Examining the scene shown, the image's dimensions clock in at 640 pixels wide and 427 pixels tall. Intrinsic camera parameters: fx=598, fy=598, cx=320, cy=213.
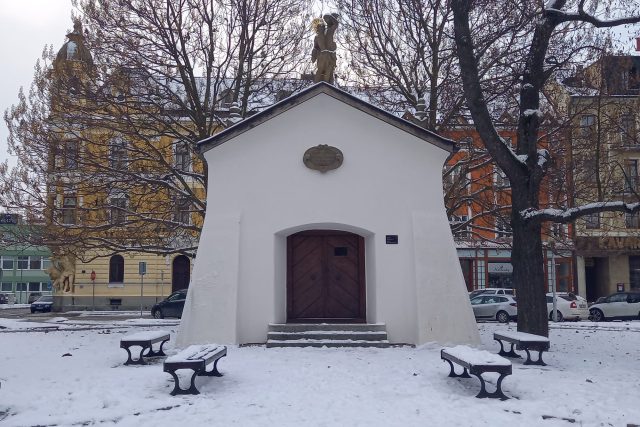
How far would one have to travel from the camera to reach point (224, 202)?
13336 mm

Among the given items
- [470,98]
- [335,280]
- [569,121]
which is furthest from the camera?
[569,121]

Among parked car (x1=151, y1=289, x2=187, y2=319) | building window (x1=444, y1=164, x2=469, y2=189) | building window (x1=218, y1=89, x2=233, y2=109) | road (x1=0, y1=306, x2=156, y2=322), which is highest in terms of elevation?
building window (x1=218, y1=89, x2=233, y2=109)

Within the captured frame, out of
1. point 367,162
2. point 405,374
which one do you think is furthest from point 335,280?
point 405,374

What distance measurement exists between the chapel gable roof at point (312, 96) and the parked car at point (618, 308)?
17.1 meters

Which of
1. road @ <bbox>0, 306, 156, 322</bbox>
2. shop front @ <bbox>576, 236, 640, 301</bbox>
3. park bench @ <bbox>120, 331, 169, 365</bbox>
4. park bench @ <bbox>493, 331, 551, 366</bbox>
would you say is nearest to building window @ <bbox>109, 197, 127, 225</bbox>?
park bench @ <bbox>120, 331, 169, 365</bbox>

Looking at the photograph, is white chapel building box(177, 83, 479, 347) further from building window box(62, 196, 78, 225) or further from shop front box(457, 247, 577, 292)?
shop front box(457, 247, 577, 292)

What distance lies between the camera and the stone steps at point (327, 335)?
1248cm

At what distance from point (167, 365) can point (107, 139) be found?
11.7 metres

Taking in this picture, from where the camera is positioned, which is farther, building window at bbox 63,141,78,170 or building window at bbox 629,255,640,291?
building window at bbox 629,255,640,291

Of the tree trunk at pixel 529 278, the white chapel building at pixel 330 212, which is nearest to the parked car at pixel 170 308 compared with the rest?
the white chapel building at pixel 330 212

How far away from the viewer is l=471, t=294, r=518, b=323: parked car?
25953 mm

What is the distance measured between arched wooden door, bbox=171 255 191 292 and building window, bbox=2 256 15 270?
1182 inches

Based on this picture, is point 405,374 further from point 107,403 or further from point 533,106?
point 533,106

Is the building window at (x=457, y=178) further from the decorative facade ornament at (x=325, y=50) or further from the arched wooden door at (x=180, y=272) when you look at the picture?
the arched wooden door at (x=180, y=272)
